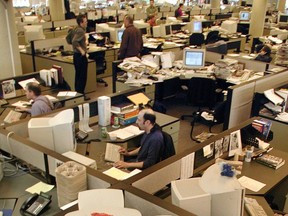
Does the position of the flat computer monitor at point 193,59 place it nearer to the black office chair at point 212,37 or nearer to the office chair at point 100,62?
the office chair at point 100,62

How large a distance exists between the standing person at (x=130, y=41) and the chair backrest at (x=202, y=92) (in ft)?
4.82

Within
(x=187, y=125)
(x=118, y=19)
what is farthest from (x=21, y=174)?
(x=118, y=19)

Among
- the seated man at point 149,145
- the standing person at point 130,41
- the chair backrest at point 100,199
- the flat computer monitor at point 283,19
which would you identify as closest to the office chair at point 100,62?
the standing person at point 130,41

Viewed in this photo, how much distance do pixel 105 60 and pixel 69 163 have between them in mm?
5746

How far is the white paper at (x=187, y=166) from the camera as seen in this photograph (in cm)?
266

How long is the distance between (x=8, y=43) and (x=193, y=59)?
3.13m

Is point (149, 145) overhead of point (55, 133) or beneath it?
beneath

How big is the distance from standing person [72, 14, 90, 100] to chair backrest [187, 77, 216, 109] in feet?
6.76

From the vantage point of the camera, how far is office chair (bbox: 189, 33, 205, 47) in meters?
8.77

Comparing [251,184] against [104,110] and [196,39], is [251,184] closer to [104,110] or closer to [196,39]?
[104,110]

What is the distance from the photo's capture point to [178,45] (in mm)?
8547

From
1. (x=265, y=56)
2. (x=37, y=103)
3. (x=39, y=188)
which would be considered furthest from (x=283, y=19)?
(x=39, y=188)

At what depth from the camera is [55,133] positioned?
2.94 meters

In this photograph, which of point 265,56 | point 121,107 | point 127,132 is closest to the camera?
point 127,132
